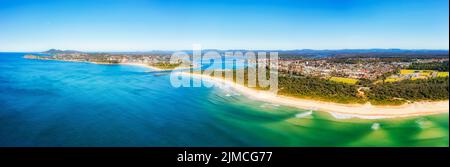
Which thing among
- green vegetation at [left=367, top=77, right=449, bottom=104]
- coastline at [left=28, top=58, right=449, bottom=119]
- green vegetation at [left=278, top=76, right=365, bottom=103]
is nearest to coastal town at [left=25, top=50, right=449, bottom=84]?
green vegetation at [left=367, top=77, right=449, bottom=104]

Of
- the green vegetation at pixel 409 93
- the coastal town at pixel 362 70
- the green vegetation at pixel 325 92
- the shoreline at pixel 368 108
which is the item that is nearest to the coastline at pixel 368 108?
the shoreline at pixel 368 108

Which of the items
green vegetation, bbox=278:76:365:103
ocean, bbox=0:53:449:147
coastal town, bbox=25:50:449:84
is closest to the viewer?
ocean, bbox=0:53:449:147

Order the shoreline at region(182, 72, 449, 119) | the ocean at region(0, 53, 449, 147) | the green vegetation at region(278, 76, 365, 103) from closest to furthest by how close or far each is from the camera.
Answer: the ocean at region(0, 53, 449, 147) < the shoreline at region(182, 72, 449, 119) < the green vegetation at region(278, 76, 365, 103)

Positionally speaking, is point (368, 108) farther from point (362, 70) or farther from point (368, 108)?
point (362, 70)

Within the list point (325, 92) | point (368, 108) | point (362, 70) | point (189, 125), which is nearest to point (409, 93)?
point (368, 108)

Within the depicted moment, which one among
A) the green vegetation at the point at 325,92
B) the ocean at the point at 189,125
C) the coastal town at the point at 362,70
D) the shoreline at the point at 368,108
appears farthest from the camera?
the coastal town at the point at 362,70

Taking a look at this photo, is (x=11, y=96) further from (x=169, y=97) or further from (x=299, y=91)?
(x=299, y=91)

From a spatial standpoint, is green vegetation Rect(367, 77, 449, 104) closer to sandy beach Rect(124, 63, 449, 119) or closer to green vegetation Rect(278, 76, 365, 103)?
sandy beach Rect(124, 63, 449, 119)

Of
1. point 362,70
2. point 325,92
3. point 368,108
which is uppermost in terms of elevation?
point 362,70

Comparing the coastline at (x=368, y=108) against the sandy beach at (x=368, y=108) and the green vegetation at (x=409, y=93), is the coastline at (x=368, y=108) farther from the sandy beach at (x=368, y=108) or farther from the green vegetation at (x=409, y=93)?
the green vegetation at (x=409, y=93)
